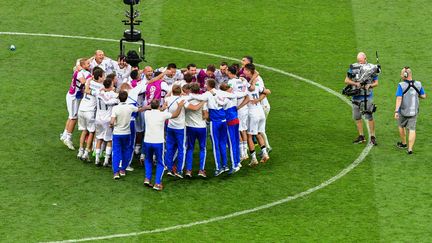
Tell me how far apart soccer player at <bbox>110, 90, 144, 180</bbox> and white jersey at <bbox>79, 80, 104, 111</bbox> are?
39.9 inches

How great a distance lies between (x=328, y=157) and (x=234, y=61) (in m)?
6.90

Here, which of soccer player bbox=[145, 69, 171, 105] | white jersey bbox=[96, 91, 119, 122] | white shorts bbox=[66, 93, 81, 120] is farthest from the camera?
white shorts bbox=[66, 93, 81, 120]

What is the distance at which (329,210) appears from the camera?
89.7ft

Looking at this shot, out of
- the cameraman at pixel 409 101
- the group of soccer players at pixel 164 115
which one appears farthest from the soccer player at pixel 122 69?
the cameraman at pixel 409 101

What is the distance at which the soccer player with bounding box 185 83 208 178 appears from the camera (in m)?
28.7

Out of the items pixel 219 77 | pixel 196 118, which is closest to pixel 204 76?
pixel 219 77

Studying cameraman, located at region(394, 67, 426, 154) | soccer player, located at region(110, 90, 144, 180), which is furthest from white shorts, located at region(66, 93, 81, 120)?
cameraman, located at region(394, 67, 426, 154)

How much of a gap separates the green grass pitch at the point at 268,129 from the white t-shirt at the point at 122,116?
1.17m

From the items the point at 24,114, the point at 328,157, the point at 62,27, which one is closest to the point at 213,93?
the point at 328,157

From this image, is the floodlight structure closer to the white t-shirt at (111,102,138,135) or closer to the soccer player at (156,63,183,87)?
the soccer player at (156,63,183,87)

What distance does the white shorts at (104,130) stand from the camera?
29.5 metres

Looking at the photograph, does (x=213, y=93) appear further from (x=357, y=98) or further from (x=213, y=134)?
(x=357, y=98)

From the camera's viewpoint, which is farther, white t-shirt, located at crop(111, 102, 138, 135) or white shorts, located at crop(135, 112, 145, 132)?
white shorts, located at crop(135, 112, 145, 132)

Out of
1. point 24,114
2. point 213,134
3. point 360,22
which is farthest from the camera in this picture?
point 360,22
